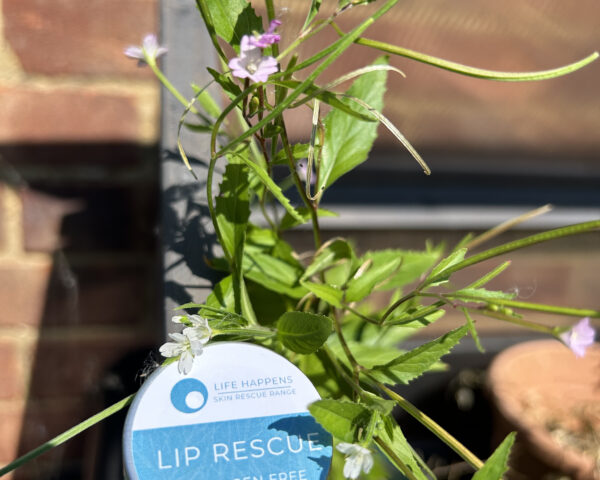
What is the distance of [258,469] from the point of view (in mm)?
254

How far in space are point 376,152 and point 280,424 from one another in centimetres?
52

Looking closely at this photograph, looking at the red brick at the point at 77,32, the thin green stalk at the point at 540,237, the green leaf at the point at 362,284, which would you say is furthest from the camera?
the red brick at the point at 77,32

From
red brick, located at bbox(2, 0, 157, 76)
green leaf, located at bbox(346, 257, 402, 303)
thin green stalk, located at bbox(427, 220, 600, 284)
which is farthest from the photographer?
red brick, located at bbox(2, 0, 157, 76)

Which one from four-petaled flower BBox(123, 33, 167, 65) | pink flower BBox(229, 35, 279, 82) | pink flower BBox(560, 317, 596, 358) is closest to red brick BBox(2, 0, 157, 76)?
four-petaled flower BBox(123, 33, 167, 65)

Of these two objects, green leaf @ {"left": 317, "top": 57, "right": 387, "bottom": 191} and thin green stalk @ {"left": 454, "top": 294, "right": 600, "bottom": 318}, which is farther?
green leaf @ {"left": 317, "top": 57, "right": 387, "bottom": 191}

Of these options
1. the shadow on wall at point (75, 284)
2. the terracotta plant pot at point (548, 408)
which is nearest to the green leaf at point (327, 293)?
the shadow on wall at point (75, 284)

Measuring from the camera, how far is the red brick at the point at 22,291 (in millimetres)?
602

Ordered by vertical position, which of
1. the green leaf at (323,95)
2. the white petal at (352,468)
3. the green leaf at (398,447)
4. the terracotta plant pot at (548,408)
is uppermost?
the green leaf at (323,95)

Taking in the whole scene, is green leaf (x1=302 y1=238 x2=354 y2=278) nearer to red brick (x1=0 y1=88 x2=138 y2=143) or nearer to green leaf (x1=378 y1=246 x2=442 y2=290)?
green leaf (x1=378 y1=246 x2=442 y2=290)

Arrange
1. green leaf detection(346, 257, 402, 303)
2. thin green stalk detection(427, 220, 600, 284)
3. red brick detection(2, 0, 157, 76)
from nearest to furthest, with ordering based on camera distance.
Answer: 1. thin green stalk detection(427, 220, 600, 284)
2. green leaf detection(346, 257, 402, 303)
3. red brick detection(2, 0, 157, 76)

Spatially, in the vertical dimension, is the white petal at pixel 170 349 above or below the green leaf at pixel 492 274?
below

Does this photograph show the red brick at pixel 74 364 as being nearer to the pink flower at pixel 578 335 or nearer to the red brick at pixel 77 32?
the red brick at pixel 77 32

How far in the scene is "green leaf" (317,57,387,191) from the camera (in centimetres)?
33

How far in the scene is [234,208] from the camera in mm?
306
